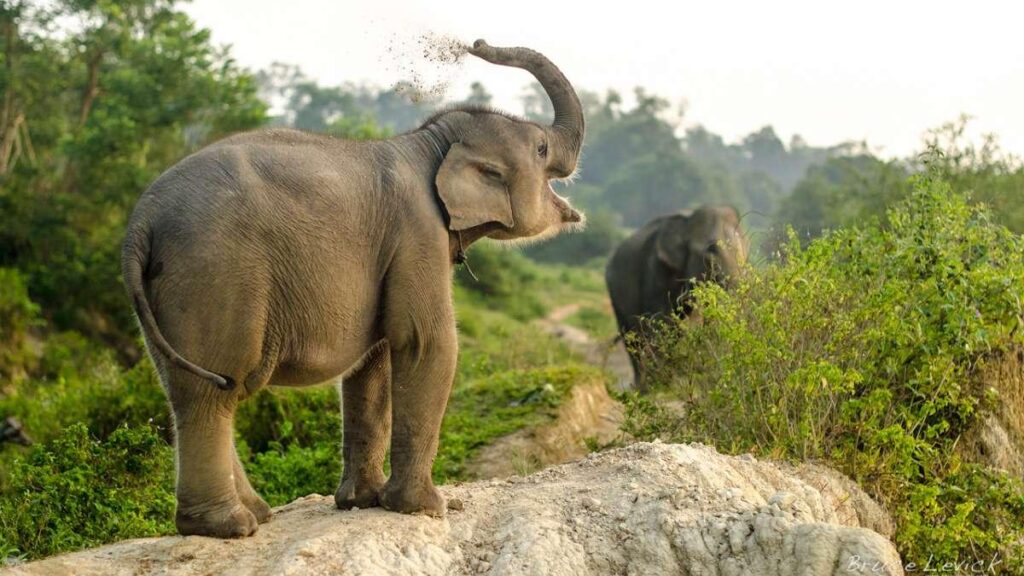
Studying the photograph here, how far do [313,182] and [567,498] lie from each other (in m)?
1.91

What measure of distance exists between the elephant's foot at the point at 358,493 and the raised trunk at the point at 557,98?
1.97 meters

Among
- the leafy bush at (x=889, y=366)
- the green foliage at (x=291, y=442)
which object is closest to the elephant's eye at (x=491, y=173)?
the leafy bush at (x=889, y=366)

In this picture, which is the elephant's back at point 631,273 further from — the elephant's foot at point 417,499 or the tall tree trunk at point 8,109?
the tall tree trunk at point 8,109

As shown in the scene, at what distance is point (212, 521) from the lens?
549 cm

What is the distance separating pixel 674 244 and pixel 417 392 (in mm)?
10100

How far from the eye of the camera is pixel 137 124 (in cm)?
2280

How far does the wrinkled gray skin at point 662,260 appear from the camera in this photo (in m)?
14.9

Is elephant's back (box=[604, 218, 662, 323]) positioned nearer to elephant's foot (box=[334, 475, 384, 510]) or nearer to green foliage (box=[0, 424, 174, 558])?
green foliage (box=[0, 424, 174, 558])

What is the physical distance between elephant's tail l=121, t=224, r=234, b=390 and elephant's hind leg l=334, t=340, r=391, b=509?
1.18 m

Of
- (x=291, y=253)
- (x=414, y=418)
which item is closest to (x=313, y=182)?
(x=291, y=253)

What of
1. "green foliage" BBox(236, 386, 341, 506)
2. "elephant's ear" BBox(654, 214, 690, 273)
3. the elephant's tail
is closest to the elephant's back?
"elephant's ear" BBox(654, 214, 690, 273)

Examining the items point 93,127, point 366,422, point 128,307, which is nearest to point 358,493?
point 366,422

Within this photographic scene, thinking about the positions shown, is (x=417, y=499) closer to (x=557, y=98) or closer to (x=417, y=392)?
(x=417, y=392)

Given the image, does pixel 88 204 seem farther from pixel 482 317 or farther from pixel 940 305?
pixel 940 305
